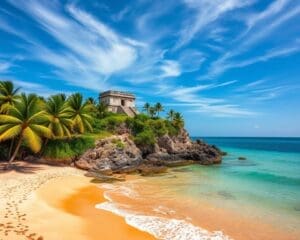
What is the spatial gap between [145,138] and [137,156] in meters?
4.32

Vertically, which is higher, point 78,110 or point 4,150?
point 78,110

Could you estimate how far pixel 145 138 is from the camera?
1463 inches

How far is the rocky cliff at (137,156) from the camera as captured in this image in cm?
2891

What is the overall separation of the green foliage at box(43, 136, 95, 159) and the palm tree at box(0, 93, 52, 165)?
6869mm

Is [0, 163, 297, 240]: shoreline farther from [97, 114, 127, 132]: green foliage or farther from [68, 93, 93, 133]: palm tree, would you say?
[97, 114, 127, 132]: green foliage

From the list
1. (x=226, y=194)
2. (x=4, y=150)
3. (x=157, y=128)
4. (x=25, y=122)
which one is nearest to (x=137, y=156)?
(x=157, y=128)

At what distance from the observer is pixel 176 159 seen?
41094mm

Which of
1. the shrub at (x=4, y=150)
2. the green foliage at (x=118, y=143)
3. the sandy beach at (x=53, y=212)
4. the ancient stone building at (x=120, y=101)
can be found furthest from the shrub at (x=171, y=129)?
the sandy beach at (x=53, y=212)

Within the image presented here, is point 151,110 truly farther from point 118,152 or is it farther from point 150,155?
point 118,152

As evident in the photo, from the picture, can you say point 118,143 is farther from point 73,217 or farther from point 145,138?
point 73,217

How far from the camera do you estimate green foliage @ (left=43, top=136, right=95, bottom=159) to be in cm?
2823

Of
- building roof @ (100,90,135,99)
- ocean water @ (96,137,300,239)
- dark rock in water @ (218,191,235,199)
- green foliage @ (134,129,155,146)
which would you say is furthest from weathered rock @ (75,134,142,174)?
building roof @ (100,90,135,99)

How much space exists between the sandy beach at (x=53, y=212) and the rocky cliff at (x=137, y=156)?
8960 millimetres

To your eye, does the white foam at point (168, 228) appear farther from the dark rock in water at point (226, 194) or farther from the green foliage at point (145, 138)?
the green foliage at point (145, 138)
